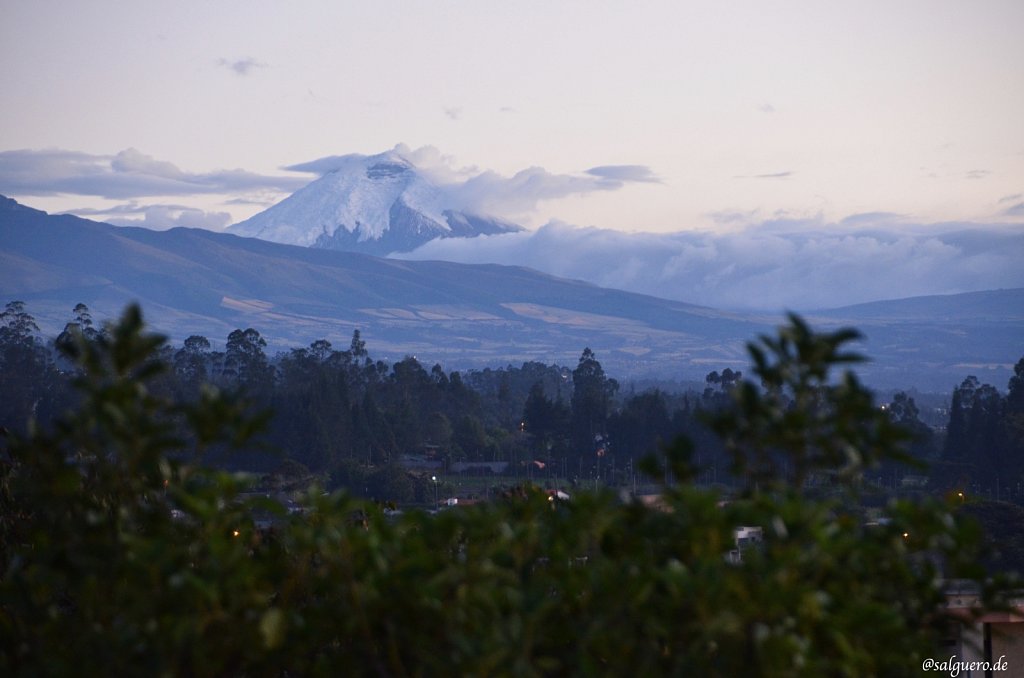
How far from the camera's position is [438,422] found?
75.0 metres

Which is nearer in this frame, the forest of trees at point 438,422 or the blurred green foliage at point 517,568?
the blurred green foliage at point 517,568

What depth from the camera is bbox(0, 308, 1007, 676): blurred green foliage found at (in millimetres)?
3305

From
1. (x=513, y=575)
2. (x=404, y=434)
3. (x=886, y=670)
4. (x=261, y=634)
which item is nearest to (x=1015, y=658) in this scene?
(x=886, y=670)

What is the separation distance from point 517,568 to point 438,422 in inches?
2814

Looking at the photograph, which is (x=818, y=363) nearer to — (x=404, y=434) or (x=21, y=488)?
(x=21, y=488)

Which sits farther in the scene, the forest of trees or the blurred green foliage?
the forest of trees

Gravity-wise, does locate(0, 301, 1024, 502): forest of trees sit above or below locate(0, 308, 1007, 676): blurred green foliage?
below

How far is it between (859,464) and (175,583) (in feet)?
5.72

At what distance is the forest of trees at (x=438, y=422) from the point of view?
56.6 metres

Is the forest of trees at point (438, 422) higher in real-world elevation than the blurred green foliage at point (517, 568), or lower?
lower

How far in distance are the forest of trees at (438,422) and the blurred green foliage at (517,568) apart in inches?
1840

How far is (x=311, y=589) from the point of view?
4.55 meters

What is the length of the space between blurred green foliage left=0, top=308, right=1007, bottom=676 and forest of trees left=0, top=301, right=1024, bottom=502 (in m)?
46.7

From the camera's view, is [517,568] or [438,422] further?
[438,422]
